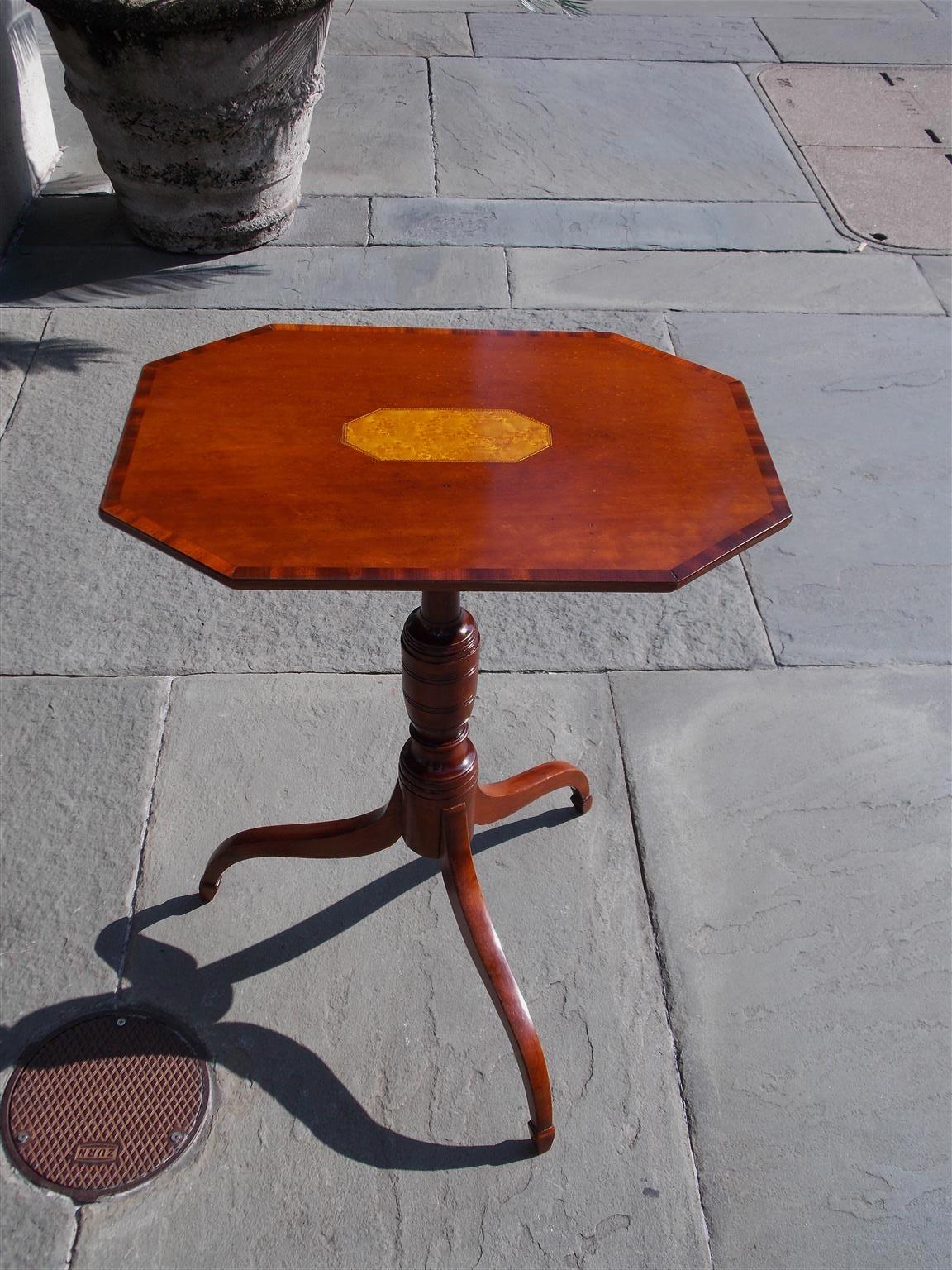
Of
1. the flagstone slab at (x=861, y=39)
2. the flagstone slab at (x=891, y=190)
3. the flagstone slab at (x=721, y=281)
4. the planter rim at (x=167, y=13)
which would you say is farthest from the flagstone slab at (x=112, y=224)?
the flagstone slab at (x=861, y=39)

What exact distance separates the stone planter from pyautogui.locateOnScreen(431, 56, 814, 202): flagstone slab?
1050 mm

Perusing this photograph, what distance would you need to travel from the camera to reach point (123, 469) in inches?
70.7

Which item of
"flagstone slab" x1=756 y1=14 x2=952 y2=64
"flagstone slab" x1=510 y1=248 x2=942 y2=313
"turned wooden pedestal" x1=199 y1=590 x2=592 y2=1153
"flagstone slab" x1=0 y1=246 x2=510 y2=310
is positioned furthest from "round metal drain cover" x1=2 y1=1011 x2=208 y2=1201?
"flagstone slab" x1=756 y1=14 x2=952 y2=64

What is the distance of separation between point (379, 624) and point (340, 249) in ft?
7.79

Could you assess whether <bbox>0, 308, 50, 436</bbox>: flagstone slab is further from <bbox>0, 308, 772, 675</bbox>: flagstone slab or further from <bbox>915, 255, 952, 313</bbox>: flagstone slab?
<bbox>915, 255, 952, 313</bbox>: flagstone slab

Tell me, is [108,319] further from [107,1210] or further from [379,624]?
[107,1210]

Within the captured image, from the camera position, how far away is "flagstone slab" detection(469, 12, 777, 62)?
6.77 meters

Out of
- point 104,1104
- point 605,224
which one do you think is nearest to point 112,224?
point 605,224

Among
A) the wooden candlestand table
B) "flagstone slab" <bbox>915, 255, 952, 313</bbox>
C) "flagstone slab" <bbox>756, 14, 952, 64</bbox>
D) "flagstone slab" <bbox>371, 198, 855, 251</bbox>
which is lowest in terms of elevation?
"flagstone slab" <bbox>915, 255, 952, 313</bbox>

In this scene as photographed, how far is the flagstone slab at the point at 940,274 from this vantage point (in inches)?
191

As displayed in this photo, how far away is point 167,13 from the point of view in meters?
3.99

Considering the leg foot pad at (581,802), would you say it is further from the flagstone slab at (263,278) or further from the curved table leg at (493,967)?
the flagstone slab at (263,278)

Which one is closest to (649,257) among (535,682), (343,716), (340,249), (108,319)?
(340,249)

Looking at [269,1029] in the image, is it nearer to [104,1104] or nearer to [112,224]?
[104,1104]
